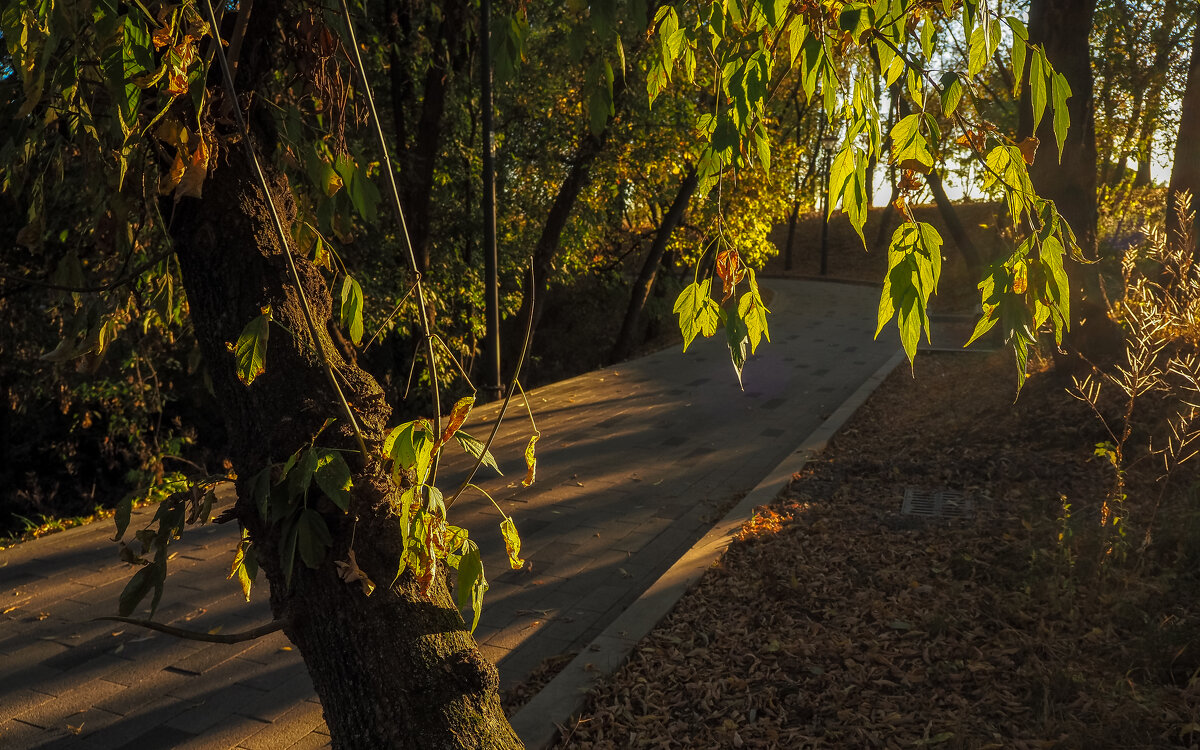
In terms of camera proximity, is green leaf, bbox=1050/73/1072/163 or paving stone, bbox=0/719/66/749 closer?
green leaf, bbox=1050/73/1072/163

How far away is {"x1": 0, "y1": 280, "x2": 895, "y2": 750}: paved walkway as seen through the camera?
482 centimetres

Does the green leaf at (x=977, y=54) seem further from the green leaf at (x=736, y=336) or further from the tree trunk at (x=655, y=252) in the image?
the tree trunk at (x=655, y=252)

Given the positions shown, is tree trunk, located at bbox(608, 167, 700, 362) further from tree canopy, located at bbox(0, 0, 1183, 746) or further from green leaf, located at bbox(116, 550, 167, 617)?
green leaf, located at bbox(116, 550, 167, 617)

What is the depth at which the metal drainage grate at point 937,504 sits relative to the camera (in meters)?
6.68

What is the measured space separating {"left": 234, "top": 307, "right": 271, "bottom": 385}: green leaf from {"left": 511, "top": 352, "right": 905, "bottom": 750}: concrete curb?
8.41 feet

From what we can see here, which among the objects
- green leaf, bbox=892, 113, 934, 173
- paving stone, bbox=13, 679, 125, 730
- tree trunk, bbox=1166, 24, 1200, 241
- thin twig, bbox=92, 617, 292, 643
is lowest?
paving stone, bbox=13, 679, 125, 730

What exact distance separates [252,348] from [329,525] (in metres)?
0.59

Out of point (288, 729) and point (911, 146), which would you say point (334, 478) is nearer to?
point (911, 146)

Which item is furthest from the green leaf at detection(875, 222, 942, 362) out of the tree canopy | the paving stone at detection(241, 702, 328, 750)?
the paving stone at detection(241, 702, 328, 750)

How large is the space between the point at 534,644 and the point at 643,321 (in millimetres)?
22096

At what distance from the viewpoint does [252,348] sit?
78.0 inches

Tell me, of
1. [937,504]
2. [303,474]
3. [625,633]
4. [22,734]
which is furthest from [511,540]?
[937,504]

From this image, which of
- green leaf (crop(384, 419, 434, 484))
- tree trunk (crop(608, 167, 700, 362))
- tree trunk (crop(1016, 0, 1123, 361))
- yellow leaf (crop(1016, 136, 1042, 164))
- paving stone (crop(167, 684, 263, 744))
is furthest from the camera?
tree trunk (crop(608, 167, 700, 362))

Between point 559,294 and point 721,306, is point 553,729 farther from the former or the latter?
point 559,294
